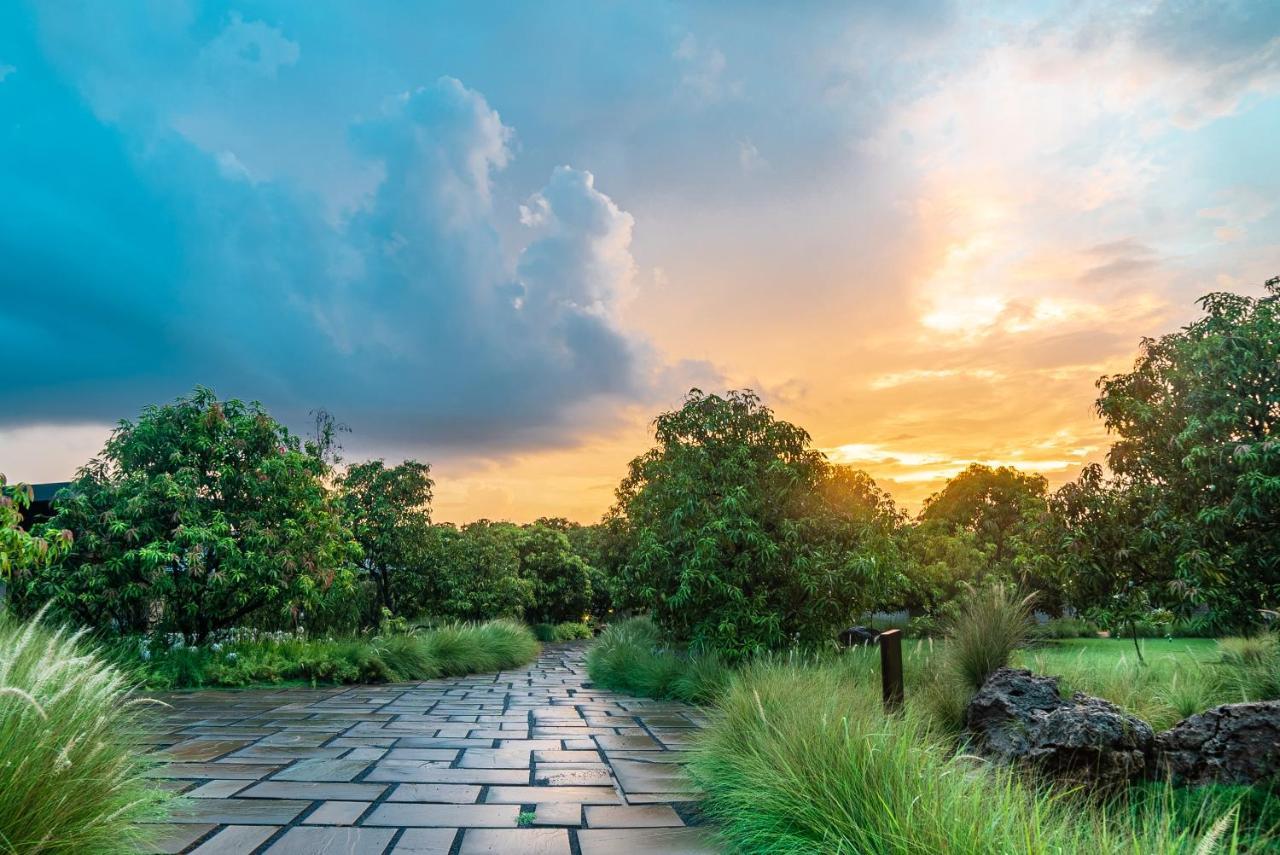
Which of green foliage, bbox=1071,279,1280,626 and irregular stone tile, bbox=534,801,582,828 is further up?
green foliage, bbox=1071,279,1280,626

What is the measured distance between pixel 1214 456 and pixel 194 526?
11.5 meters

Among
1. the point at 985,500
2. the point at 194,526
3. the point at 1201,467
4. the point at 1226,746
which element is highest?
the point at 985,500

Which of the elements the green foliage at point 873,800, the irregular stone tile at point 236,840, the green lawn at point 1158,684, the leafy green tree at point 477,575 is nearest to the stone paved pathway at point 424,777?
the irregular stone tile at point 236,840

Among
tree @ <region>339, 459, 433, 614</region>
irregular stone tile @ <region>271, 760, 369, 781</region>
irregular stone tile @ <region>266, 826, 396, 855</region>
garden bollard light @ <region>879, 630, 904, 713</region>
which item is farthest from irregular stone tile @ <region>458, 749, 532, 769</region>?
tree @ <region>339, 459, 433, 614</region>

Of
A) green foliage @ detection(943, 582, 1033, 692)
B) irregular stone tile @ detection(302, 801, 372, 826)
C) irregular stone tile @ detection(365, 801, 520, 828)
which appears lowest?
irregular stone tile @ detection(365, 801, 520, 828)

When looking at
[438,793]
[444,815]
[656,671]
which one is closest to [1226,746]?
[444,815]

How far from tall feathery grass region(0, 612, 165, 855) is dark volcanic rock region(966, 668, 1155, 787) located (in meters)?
4.04

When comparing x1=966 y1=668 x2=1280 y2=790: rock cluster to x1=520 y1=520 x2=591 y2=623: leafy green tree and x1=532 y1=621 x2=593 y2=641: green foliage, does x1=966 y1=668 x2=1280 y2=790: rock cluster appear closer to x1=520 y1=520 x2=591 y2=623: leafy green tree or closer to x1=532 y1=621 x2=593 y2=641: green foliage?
x1=532 y1=621 x2=593 y2=641: green foliage

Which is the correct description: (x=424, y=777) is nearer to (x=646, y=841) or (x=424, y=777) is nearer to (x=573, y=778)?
(x=573, y=778)

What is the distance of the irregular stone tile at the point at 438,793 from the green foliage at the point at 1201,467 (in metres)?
7.20

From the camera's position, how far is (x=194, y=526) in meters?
8.57

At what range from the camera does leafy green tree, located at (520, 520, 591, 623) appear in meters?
24.2

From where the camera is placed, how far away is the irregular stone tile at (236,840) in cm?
273

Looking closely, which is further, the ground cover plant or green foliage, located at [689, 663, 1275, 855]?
the ground cover plant
